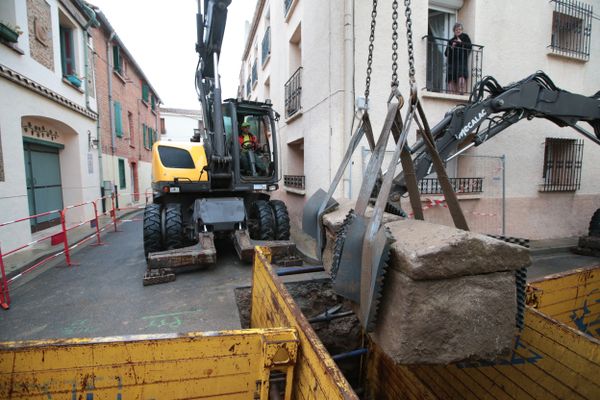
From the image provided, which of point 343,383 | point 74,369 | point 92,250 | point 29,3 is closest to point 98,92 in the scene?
point 29,3

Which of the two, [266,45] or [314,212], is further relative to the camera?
[266,45]

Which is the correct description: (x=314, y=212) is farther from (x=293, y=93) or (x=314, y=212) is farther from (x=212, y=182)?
(x=293, y=93)

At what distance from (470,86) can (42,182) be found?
10.5 metres

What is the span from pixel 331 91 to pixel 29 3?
6984 millimetres

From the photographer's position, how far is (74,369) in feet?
4.46

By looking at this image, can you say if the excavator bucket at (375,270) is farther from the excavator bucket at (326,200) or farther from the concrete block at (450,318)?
the excavator bucket at (326,200)

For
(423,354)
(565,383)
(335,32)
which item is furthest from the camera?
(335,32)

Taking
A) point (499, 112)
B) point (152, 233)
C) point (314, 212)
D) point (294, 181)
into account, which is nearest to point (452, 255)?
point (314, 212)

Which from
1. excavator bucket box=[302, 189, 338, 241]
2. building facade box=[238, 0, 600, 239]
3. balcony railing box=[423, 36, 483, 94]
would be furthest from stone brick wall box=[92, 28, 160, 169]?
excavator bucket box=[302, 189, 338, 241]

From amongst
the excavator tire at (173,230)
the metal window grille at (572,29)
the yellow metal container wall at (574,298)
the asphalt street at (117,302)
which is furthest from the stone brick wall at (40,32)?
the metal window grille at (572,29)

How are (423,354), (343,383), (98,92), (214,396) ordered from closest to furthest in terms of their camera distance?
(343,383) < (423,354) < (214,396) < (98,92)

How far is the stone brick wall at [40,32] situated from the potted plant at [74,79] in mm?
876

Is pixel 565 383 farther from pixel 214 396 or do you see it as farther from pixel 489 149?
pixel 489 149

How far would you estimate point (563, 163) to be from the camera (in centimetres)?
734
